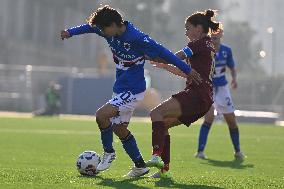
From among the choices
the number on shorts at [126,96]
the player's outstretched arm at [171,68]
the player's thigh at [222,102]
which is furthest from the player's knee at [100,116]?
the player's thigh at [222,102]

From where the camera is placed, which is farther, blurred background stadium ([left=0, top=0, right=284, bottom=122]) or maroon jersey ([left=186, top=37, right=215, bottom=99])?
blurred background stadium ([left=0, top=0, right=284, bottom=122])

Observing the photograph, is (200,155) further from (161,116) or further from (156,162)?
(156,162)

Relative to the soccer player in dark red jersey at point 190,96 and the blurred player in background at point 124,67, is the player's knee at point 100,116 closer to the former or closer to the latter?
the blurred player in background at point 124,67

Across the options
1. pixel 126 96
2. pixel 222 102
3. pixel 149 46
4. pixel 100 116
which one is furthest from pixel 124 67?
pixel 222 102

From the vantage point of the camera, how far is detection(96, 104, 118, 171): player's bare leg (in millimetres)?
9797

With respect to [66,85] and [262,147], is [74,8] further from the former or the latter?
[262,147]

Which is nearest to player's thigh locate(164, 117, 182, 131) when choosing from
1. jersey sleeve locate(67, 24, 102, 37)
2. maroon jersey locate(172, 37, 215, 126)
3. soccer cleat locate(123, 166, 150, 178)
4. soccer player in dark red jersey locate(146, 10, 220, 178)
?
soccer player in dark red jersey locate(146, 10, 220, 178)

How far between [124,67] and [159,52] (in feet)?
1.99

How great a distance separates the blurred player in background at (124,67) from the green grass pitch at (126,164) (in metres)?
0.42

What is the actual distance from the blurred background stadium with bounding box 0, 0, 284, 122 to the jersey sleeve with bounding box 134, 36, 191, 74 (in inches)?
1122

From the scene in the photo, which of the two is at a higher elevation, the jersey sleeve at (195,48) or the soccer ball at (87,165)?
the jersey sleeve at (195,48)

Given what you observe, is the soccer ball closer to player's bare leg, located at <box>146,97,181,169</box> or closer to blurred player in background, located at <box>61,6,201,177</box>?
blurred player in background, located at <box>61,6,201,177</box>

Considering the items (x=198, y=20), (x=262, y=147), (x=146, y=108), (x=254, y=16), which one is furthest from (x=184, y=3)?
(x=198, y=20)

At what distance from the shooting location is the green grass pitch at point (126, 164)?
911 cm
